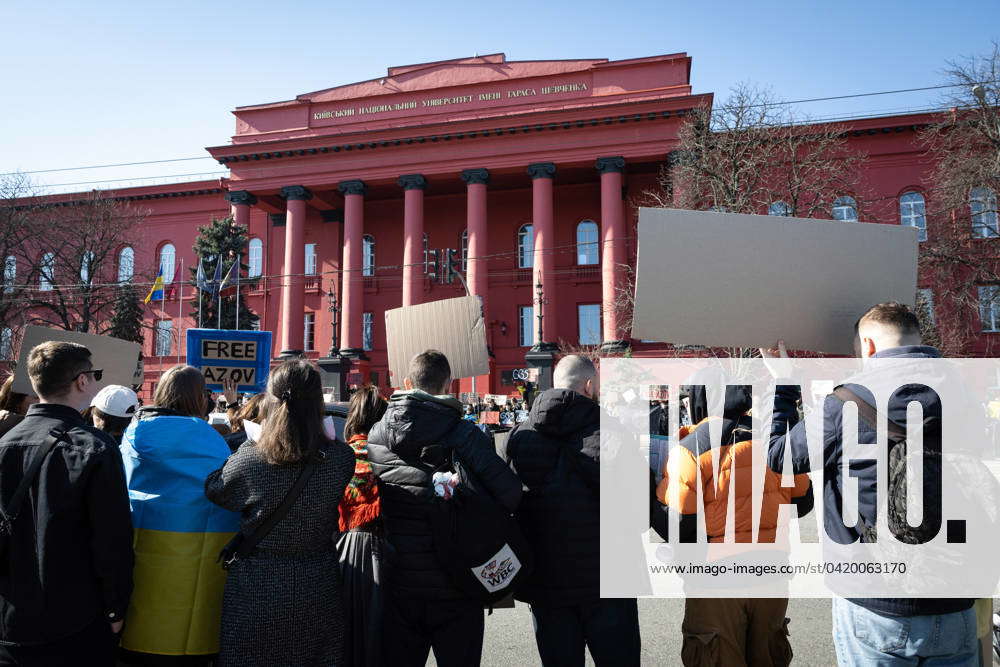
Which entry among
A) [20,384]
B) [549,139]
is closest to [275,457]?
[20,384]

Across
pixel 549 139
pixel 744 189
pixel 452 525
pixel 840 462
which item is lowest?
pixel 452 525

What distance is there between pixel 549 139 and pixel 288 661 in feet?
107

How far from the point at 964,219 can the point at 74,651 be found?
30.4 meters

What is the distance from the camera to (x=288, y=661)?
3027mm

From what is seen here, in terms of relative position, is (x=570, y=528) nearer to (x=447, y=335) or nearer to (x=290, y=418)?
(x=290, y=418)

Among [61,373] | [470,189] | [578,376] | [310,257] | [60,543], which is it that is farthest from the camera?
[310,257]

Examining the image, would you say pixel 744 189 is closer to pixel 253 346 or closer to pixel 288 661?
pixel 253 346

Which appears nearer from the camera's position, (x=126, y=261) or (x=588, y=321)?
(x=588, y=321)

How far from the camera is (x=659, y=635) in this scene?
5.02 m

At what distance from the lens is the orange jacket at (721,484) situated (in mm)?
3252

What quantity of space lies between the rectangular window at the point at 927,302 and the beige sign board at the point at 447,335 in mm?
21501

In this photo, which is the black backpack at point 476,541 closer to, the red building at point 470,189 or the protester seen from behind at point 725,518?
the protester seen from behind at point 725,518

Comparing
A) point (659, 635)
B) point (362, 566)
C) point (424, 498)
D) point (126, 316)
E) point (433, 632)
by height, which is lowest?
point (659, 635)

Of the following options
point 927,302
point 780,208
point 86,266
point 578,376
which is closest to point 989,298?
point 927,302
